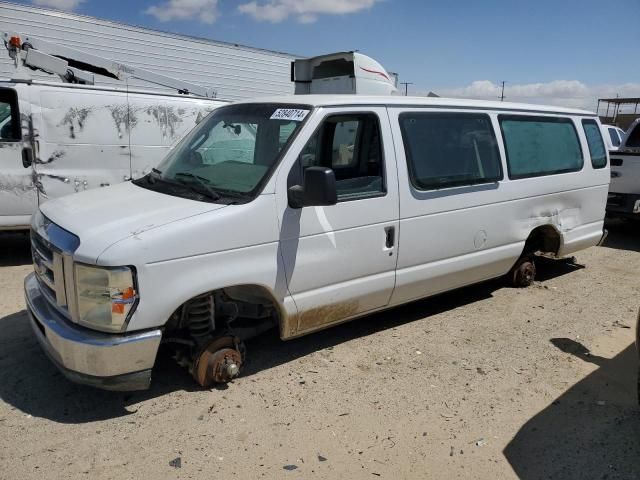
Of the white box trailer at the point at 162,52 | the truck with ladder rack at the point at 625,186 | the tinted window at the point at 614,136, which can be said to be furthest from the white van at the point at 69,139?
the tinted window at the point at 614,136

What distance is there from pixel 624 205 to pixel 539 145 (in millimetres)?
3806

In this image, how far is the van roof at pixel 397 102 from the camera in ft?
12.9

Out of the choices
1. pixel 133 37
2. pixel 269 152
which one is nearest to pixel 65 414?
pixel 269 152

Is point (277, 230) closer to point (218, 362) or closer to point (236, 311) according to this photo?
point (236, 311)

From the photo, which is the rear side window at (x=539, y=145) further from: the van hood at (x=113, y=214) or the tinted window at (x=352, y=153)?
the van hood at (x=113, y=214)

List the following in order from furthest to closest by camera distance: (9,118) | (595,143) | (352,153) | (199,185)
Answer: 1. (9,118)
2. (595,143)
3. (352,153)
4. (199,185)

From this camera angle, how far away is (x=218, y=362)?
3545 millimetres

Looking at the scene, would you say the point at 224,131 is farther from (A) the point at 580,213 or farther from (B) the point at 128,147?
(A) the point at 580,213

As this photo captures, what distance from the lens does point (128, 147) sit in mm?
7184

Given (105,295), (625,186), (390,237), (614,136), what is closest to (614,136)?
(614,136)

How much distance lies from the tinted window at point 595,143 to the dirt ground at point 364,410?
83.2 inches

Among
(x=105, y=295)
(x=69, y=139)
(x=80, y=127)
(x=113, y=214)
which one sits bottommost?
(x=105, y=295)

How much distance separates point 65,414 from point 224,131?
234 cm

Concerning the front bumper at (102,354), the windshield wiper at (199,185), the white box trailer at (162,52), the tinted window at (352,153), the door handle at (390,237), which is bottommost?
the front bumper at (102,354)
